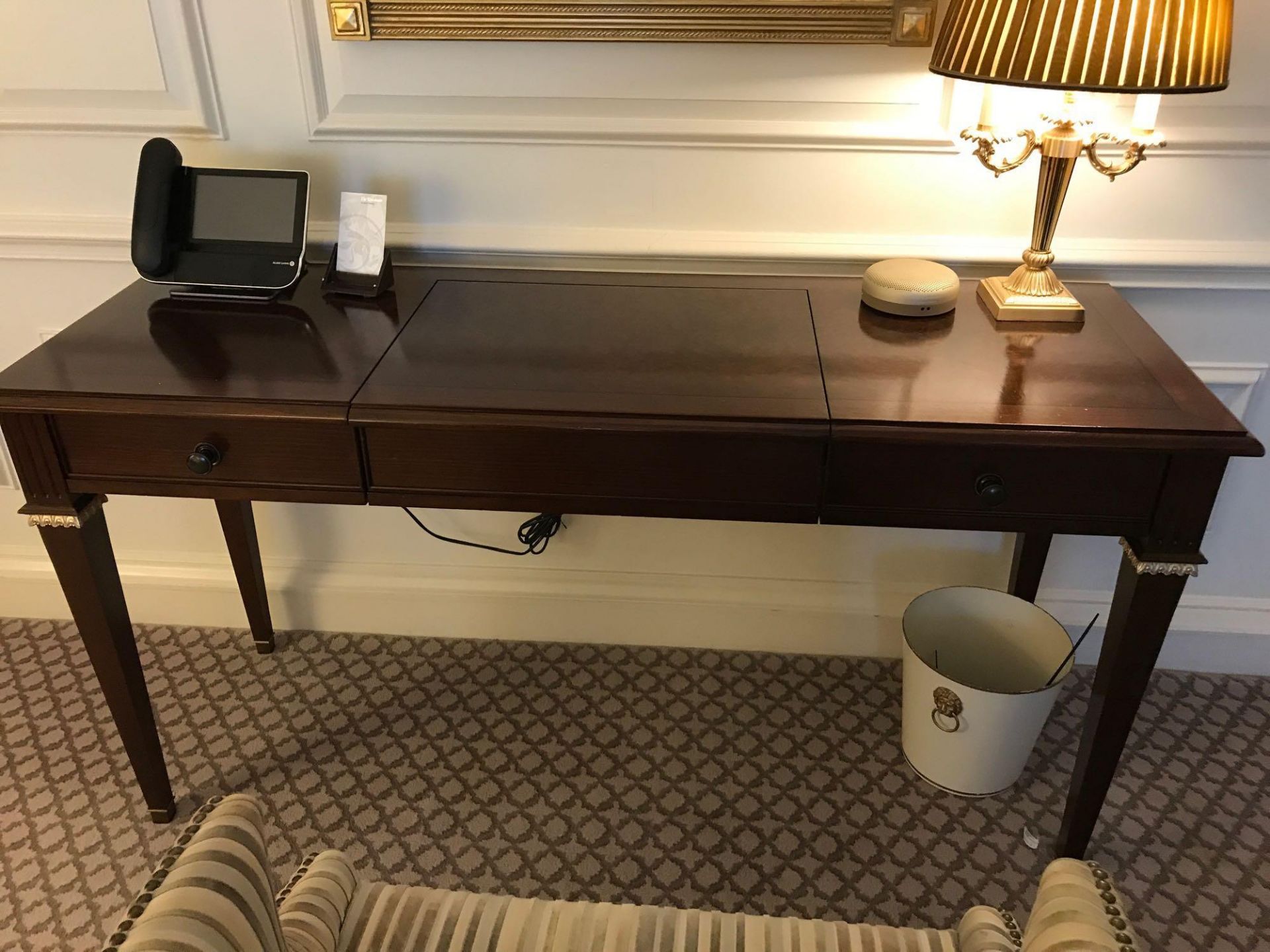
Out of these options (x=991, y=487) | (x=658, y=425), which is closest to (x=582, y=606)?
(x=658, y=425)

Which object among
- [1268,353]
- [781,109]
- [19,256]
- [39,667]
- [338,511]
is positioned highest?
[781,109]

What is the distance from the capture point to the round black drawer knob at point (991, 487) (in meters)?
1.13

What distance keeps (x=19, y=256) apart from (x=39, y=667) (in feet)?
2.65

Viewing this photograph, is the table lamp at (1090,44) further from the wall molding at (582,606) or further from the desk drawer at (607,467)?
the wall molding at (582,606)

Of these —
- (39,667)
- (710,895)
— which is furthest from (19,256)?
(710,895)

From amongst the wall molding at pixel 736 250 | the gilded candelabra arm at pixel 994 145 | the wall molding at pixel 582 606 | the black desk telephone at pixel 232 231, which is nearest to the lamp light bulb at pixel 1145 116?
the gilded candelabra arm at pixel 994 145

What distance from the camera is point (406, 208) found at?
153cm

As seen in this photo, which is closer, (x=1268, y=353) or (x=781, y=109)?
(x=781, y=109)

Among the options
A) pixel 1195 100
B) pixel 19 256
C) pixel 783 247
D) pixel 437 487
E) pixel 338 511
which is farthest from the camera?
pixel 338 511

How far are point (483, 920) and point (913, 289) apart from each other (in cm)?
96

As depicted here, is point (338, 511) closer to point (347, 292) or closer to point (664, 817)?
point (347, 292)

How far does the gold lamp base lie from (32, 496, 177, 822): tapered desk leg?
4.16ft

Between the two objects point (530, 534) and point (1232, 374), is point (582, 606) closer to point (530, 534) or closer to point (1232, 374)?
point (530, 534)

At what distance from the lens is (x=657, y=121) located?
1434 millimetres
